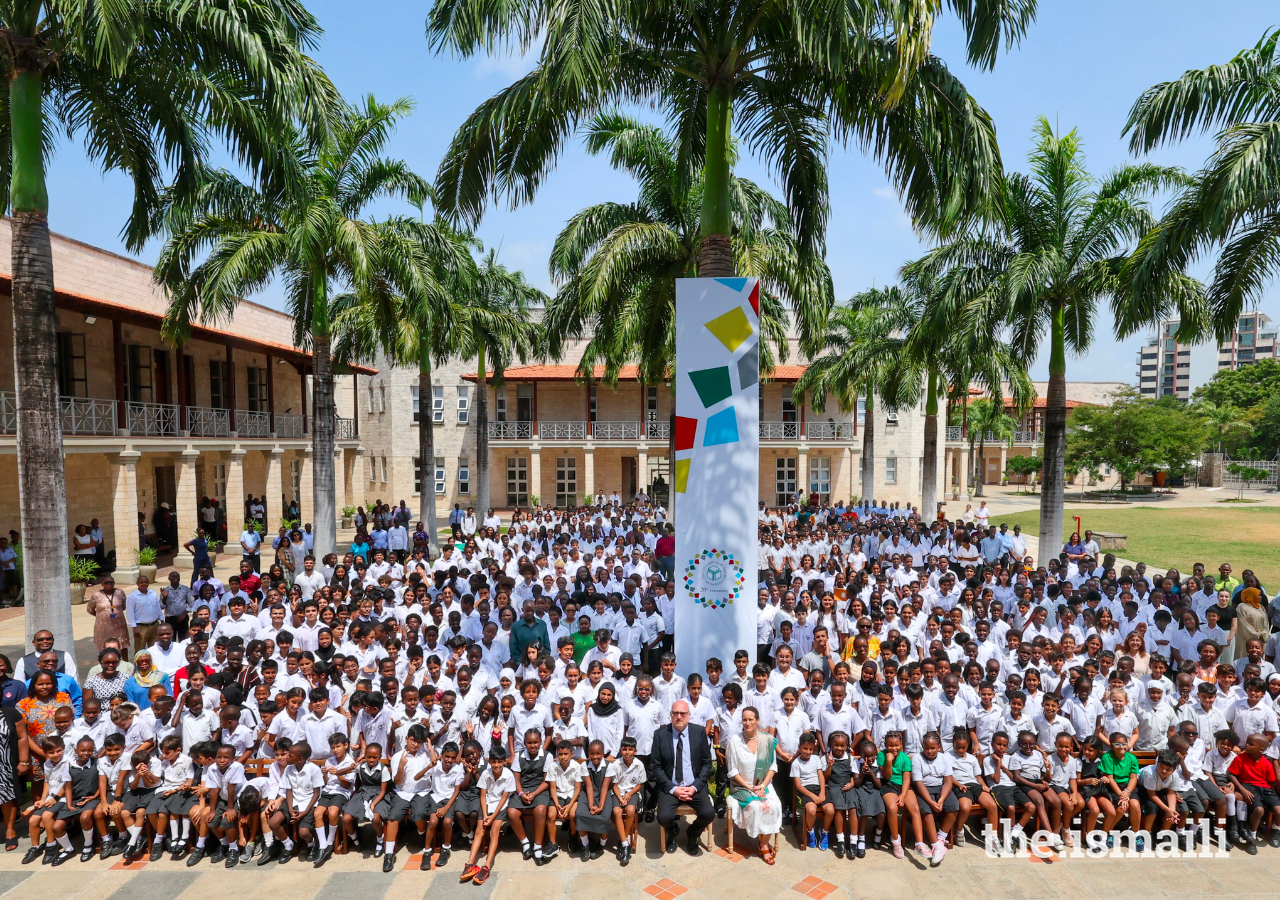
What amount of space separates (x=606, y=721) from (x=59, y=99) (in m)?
10.7

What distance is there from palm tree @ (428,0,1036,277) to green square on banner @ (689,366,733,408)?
54.6 inches

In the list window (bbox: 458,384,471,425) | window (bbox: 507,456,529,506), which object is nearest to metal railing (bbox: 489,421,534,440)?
window (bbox: 507,456,529,506)

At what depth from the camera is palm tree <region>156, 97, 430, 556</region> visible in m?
14.1

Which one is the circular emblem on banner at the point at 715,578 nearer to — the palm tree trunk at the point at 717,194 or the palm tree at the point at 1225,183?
the palm tree trunk at the point at 717,194

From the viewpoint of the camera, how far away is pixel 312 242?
13.8 meters

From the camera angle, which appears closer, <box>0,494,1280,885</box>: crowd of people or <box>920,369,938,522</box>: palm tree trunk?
<box>0,494,1280,885</box>: crowd of people

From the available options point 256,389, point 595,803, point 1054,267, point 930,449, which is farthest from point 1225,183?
point 256,389

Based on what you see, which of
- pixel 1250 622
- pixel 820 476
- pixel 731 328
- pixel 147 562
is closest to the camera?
pixel 731 328

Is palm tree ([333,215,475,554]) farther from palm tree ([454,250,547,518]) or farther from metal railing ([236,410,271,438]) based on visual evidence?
metal railing ([236,410,271,438])

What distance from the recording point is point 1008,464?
193ft

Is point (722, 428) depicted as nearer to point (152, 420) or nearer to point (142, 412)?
point (152, 420)

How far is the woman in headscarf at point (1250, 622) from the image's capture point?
9.83 meters

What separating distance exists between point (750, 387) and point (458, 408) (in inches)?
1136

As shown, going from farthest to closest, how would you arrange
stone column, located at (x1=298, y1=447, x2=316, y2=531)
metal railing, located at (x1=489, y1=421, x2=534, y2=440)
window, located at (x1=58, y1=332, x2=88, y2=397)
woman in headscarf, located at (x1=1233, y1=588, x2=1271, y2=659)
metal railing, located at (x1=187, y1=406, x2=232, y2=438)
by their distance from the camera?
metal railing, located at (x1=489, y1=421, x2=534, y2=440)
stone column, located at (x1=298, y1=447, x2=316, y2=531)
metal railing, located at (x1=187, y1=406, x2=232, y2=438)
window, located at (x1=58, y1=332, x2=88, y2=397)
woman in headscarf, located at (x1=1233, y1=588, x2=1271, y2=659)
